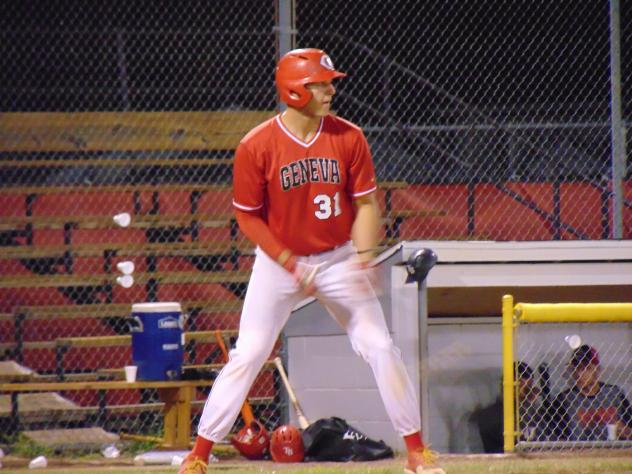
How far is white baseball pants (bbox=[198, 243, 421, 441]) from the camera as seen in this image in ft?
16.8

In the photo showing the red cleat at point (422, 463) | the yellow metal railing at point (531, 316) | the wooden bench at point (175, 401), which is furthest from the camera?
the wooden bench at point (175, 401)

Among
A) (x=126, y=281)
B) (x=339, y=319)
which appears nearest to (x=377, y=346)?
(x=339, y=319)

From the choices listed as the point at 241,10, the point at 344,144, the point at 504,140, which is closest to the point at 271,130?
the point at 344,144

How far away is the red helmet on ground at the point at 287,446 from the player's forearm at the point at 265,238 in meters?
2.64

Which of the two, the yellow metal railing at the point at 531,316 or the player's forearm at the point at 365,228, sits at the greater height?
the player's forearm at the point at 365,228

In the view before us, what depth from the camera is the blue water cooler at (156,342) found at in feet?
26.9

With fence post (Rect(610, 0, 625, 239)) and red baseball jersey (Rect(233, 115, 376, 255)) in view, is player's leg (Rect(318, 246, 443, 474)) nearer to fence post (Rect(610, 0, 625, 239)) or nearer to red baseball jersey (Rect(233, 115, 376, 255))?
red baseball jersey (Rect(233, 115, 376, 255))

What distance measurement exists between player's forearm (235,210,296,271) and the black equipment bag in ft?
8.88

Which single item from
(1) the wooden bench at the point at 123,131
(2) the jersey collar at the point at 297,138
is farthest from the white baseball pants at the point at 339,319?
(1) the wooden bench at the point at 123,131

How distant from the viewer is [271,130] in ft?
17.5

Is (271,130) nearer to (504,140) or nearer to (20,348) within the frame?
(20,348)

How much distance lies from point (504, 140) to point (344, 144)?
6.92 metres

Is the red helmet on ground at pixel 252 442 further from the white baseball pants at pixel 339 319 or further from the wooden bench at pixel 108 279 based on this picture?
the white baseball pants at pixel 339 319

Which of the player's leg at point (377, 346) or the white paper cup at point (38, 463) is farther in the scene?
the white paper cup at point (38, 463)
